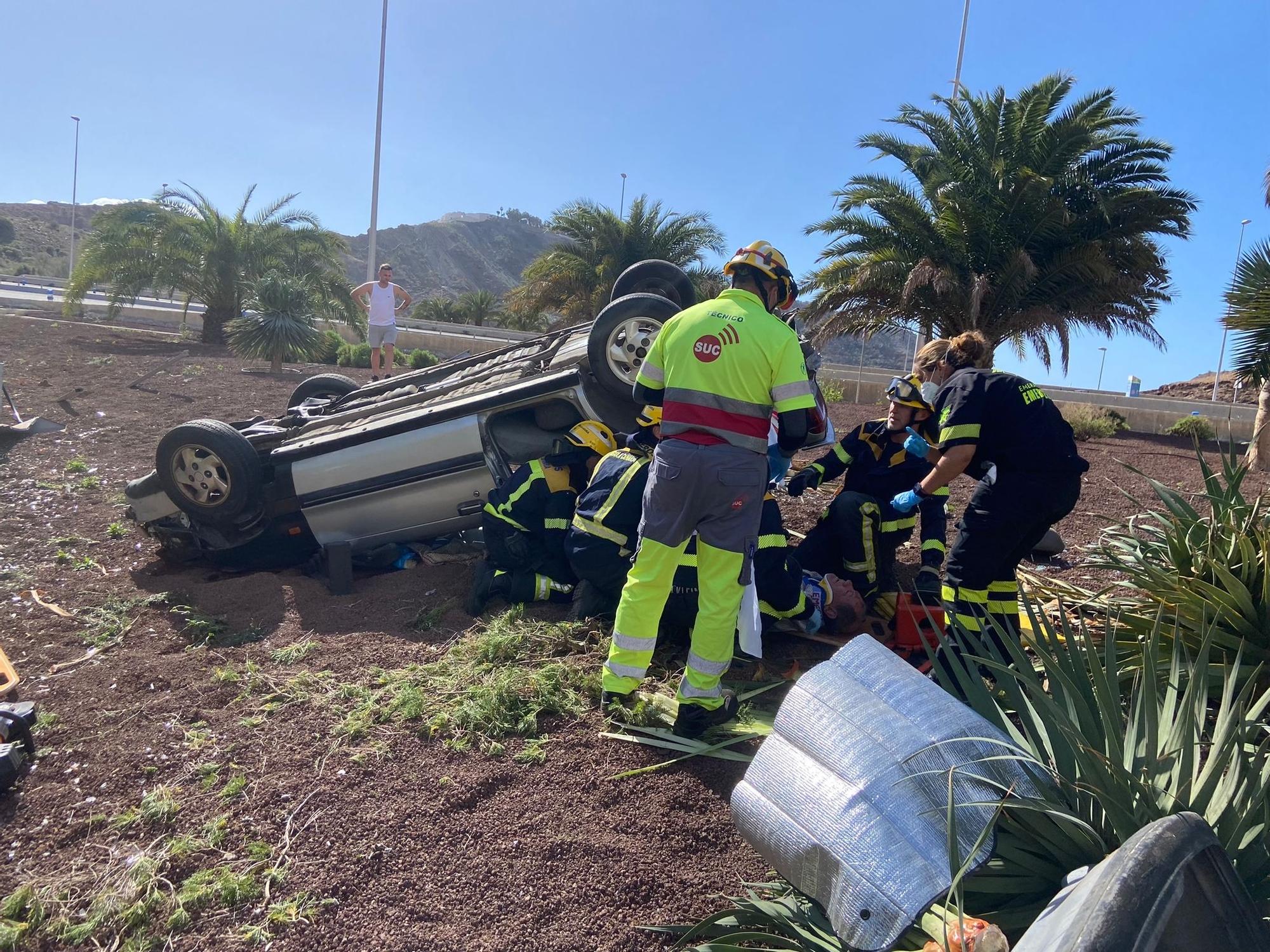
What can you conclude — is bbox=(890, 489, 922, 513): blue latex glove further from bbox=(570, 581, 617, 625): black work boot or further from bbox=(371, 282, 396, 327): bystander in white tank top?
bbox=(371, 282, 396, 327): bystander in white tank top

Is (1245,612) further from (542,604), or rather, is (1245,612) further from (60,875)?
(60,875)

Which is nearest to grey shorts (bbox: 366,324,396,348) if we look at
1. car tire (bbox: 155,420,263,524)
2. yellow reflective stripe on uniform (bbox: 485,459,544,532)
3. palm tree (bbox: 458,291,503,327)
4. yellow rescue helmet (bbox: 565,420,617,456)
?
car tire (bbox: 155,420,263,524)

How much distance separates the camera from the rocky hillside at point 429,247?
72.5 m

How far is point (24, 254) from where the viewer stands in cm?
6588

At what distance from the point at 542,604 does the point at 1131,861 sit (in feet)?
11.3

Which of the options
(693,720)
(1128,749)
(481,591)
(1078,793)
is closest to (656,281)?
(481,591)

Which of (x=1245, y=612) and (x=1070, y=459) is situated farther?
(x=1070, y=459)

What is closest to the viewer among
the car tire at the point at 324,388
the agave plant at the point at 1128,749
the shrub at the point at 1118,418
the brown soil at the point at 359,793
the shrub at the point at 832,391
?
the agave plant at the point at 1128,749

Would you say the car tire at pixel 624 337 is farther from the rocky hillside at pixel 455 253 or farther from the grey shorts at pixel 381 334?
the rocky hillside at pixel 455 253

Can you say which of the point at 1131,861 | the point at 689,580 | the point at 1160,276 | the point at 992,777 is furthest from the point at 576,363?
the point at 1160,276

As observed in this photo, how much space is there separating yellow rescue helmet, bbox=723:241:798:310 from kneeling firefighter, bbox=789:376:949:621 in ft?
4.54

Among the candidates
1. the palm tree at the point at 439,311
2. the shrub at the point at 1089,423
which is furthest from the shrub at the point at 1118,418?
the palm tree at the point at 439,311

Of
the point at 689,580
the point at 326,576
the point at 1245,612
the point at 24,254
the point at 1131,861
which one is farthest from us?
the point at 24,254

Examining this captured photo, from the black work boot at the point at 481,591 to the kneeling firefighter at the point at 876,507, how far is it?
1.70 meters
